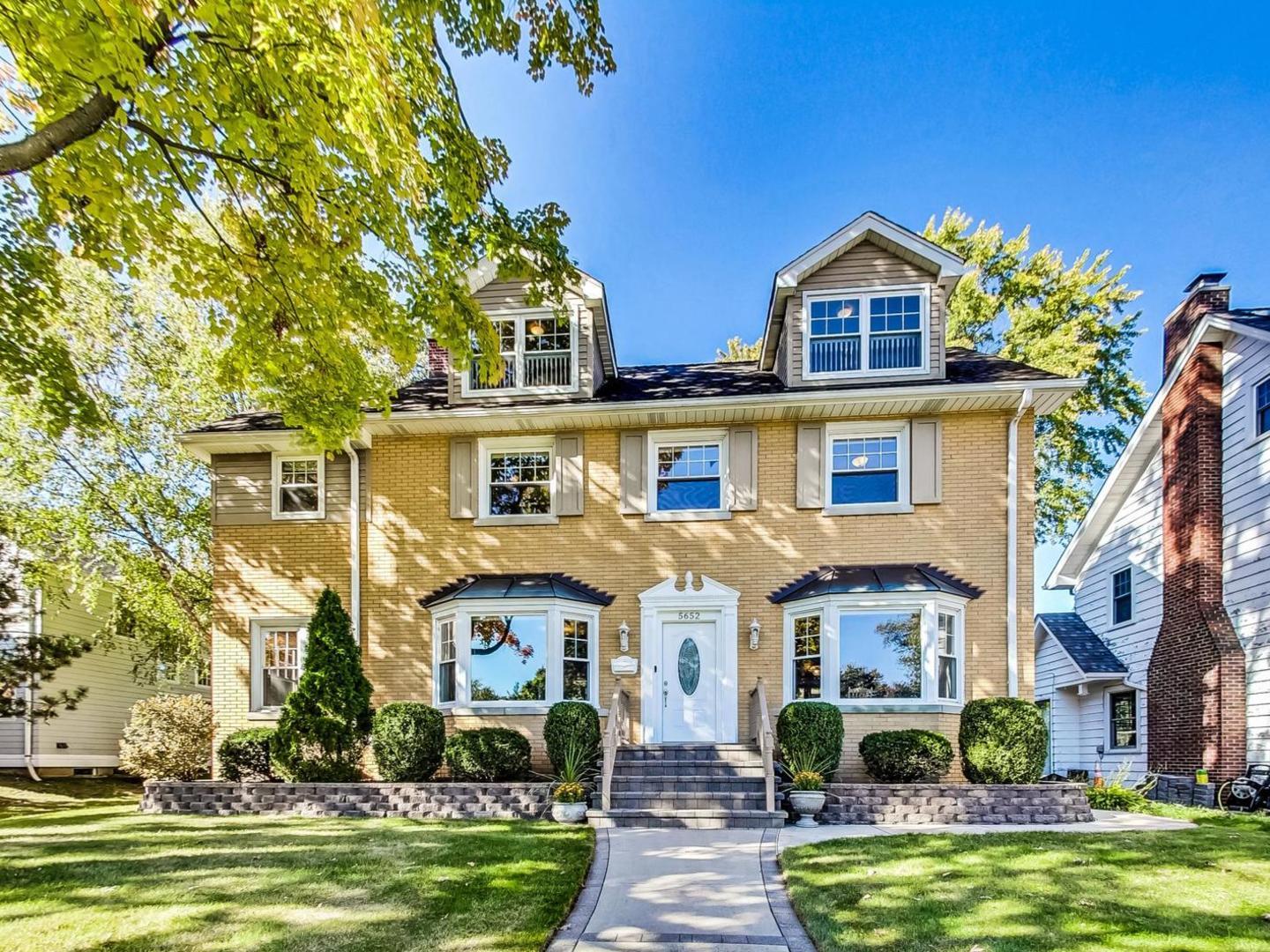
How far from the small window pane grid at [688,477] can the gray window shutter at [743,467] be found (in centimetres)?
26

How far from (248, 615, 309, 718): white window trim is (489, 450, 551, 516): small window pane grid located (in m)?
3.98

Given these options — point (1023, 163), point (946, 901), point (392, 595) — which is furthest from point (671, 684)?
point (1023, 163)

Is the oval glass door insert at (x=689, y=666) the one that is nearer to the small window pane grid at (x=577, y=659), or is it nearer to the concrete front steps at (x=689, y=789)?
the concrete front steps at (x=689, y=789)

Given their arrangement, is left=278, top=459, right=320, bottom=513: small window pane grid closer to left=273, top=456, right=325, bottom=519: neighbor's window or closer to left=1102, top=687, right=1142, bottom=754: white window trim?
left=273, top=456, right=325, bottom=519: neighbor's window

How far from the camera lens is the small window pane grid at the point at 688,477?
12.4m

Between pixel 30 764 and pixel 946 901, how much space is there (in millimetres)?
20441

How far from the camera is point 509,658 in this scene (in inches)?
478

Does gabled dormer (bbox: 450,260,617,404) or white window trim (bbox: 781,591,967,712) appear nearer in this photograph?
white window trim (bbox: 781,591,967,712)

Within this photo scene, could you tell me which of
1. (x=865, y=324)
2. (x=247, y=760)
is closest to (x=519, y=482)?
(x=247, y=760)

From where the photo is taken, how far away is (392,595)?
12672 mm

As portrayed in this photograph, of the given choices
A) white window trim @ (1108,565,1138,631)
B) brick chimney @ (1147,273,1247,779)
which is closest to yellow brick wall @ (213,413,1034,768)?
brick chimney @ (1147,273,1247,779)

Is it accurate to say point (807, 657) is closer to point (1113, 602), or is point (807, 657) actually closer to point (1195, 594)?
point (1195, 594)

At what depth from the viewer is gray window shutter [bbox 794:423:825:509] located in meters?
12.1

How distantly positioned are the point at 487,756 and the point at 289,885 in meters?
4.85
